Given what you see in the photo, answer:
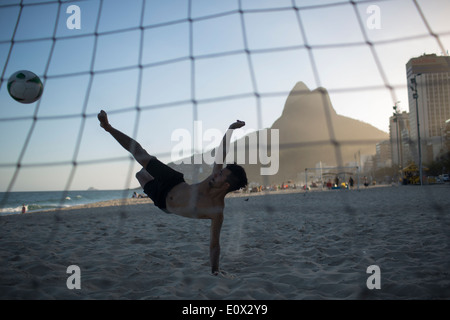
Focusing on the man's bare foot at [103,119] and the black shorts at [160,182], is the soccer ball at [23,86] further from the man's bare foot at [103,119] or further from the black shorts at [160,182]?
the black shorts at [160,182]

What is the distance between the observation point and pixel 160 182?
2.54m

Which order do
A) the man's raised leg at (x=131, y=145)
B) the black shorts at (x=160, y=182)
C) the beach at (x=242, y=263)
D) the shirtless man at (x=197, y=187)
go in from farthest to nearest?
1. the man's raised leg at (x=131, y=145)
2. the black shorts at (x=160, y=182)
3. the shirtless man at (x=197, y=187)
4. the beach at (x=242, y=263)

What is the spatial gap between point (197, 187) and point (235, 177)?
30 centimetres

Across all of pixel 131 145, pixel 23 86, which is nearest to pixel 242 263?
pixel 131 145

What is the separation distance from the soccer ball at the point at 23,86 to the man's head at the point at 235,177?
2339 millimetres

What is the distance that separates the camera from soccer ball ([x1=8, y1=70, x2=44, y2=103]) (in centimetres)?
324

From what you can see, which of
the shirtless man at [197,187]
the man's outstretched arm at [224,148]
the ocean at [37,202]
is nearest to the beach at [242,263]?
the shirtless man at [197,187]

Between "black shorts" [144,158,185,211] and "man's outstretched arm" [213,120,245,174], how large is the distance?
0.45m

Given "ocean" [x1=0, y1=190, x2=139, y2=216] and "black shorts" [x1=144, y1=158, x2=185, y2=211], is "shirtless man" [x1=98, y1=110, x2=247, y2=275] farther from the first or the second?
"ocean" [x1=0, y1=190, x2=139, y2=216]

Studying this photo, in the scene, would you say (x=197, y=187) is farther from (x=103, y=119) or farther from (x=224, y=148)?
(x=103, y=119)

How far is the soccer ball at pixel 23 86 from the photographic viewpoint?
3242 mm

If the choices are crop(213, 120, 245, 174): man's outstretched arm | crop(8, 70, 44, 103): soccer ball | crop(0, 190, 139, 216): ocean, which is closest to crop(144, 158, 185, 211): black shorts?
crop(213, 120, 245, 174): man's outstretched arm
